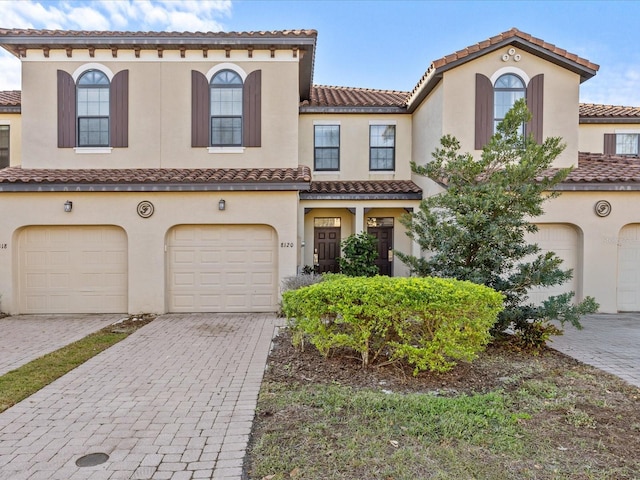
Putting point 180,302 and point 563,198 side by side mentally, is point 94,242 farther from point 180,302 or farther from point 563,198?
point 563,198

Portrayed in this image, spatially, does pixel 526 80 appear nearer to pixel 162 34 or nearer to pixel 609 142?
pixel 609 142

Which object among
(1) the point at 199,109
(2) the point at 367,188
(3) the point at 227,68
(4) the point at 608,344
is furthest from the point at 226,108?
(4) the point at 608,344

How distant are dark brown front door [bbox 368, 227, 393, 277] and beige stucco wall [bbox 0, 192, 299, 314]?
410 cm

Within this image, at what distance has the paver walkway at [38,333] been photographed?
699 centimetres

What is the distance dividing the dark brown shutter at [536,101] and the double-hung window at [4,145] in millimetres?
16460

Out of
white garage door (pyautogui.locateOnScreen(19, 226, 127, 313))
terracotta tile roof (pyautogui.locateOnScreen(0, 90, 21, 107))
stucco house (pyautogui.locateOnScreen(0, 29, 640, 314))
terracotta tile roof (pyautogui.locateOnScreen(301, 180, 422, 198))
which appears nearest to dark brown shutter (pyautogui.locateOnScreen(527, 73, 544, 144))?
stucco house (pyautogui.locateOnScreen(0, 29, 640, 314))

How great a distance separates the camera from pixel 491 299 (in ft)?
18.7

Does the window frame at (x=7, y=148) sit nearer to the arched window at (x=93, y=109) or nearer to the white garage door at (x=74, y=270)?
the arched window at (x=93, y=109)

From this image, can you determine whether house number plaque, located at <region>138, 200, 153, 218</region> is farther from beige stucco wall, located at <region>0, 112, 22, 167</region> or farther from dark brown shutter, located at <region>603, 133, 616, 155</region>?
dark brown shutter, located at <region>603, 133, 616, 155</region>

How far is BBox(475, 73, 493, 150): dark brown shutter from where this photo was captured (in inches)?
436

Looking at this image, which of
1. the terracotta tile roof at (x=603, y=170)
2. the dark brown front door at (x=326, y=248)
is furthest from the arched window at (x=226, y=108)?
the terracotta tile roof at (x=603, y=170)

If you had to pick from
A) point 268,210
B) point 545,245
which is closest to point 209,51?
point 268,210

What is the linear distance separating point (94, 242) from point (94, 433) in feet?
25.2

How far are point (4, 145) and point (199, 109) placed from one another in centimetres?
773
